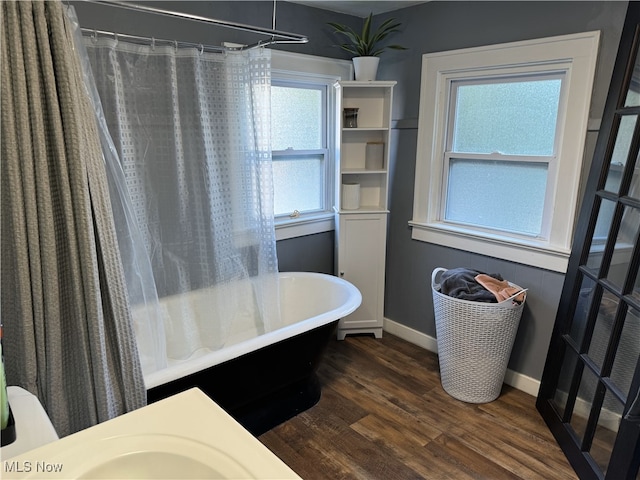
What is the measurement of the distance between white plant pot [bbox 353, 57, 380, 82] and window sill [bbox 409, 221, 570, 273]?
101 cm

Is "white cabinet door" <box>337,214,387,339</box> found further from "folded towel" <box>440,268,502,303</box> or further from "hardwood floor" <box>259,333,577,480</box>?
"folded towel" <box>440,268,502,303</box>

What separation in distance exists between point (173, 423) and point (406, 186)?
7.90 feet

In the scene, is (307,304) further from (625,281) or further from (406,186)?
(625,281)

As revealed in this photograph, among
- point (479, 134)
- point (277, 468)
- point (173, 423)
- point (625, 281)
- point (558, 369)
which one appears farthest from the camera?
point (479, 134)

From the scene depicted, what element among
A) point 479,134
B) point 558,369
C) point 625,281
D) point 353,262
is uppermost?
point 479,134

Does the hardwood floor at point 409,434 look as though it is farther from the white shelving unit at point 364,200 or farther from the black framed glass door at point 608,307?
the white shelving unit at point 364,200

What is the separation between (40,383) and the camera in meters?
1.29

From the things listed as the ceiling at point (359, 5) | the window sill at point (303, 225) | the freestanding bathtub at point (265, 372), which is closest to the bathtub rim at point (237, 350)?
the freestanding bathtub at point (265, 372)

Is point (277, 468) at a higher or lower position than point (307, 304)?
higher

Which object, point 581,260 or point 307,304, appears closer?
point 581,260

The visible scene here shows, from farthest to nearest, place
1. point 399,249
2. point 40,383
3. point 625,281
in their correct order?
point 399,249 → point 625,281 → point 40,383

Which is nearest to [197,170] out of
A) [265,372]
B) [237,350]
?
[237,350]

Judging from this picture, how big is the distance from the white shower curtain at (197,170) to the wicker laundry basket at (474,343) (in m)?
0.98

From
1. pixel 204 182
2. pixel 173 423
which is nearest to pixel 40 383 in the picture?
pixel 173 423
